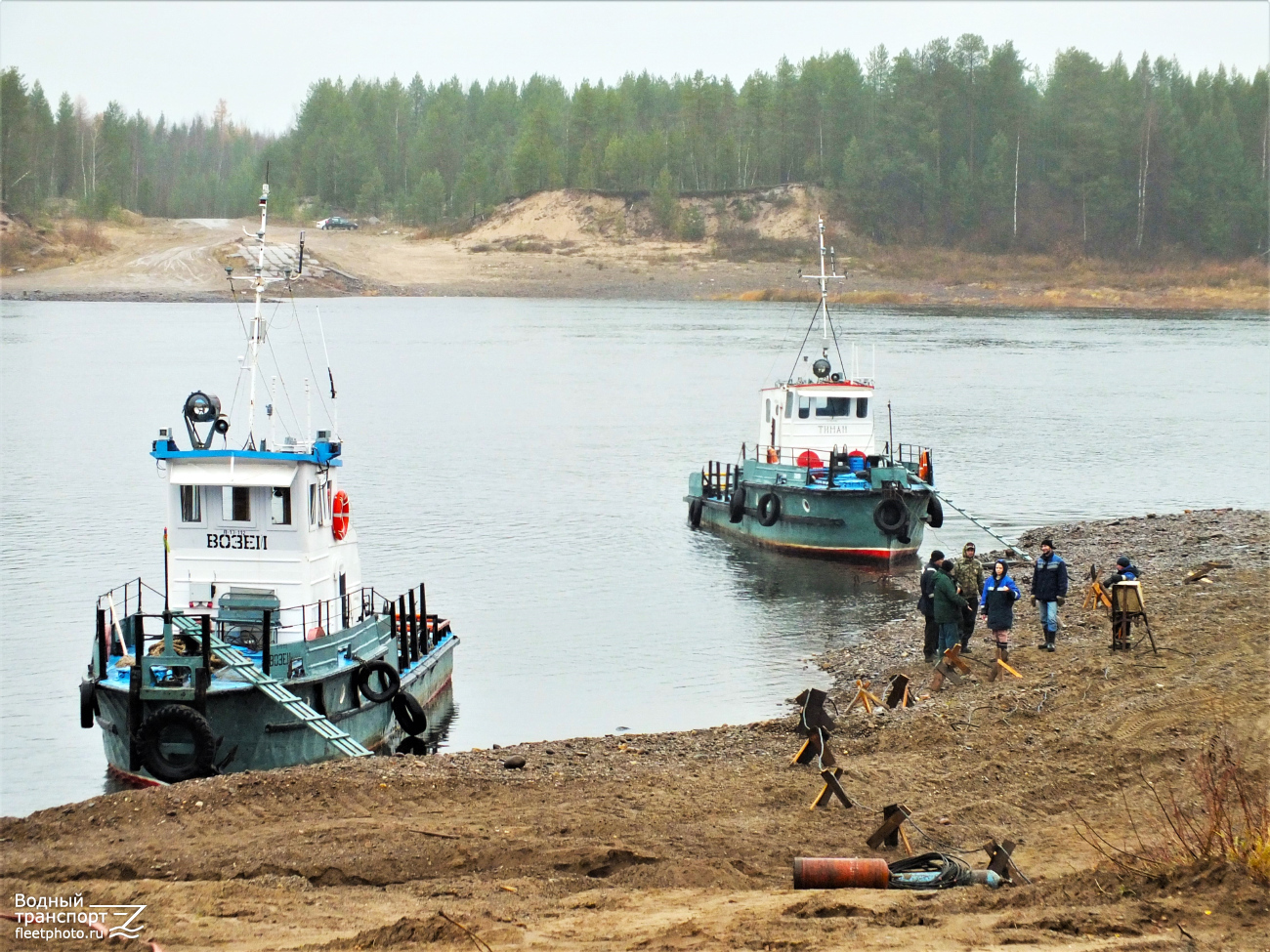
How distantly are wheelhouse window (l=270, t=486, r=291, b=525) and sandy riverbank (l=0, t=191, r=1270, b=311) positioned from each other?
93805 mm

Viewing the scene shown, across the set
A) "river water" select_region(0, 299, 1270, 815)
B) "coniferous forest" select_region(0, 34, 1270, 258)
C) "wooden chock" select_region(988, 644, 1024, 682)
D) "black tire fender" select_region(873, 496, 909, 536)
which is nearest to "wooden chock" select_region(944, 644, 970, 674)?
"wooden chock" select_region(988, 644, 1024, 682)

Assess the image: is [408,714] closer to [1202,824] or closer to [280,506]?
[280,506]

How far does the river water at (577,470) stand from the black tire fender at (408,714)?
1215 mm

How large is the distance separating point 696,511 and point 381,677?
62.8ft

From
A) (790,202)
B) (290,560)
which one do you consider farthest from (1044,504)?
(790,202)

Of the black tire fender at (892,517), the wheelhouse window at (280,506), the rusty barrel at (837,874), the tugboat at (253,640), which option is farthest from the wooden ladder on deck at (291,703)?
the black tire fender at (892,517)

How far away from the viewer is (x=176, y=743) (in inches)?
612

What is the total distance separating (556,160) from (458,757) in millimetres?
119634

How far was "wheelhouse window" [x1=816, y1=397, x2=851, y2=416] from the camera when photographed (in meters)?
33.7

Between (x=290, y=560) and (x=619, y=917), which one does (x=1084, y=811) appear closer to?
(x=619, y=917)

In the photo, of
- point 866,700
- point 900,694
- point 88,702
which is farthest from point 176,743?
point 900,694

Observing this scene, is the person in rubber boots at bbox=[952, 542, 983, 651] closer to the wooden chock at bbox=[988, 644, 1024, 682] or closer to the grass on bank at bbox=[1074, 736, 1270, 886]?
the wooden chock at bbox=[988, 644, 1024, 682]

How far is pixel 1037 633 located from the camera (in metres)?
20.5

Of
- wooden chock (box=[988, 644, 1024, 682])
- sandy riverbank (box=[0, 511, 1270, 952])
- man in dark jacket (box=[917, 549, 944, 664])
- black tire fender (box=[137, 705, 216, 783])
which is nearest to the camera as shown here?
sandy riverbank (box=[0, 511, 1270, 952])
